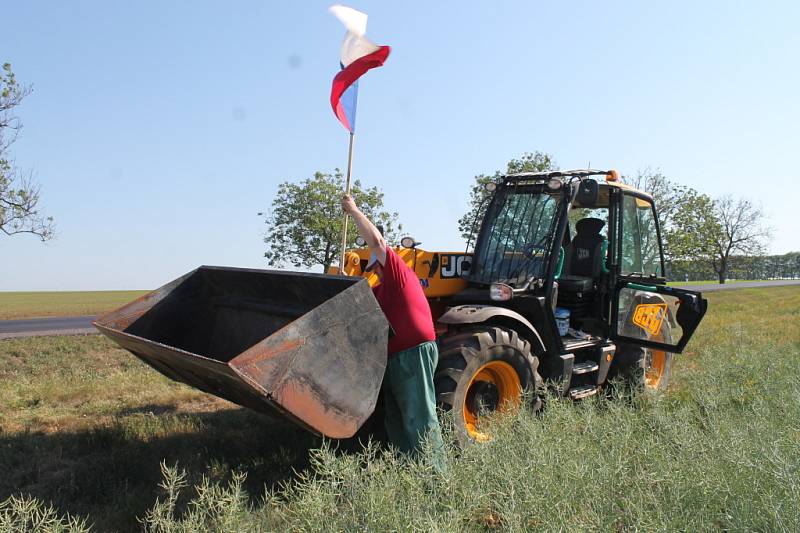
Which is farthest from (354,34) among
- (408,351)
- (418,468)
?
(418,468)

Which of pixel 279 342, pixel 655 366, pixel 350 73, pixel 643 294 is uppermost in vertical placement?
pixel 350 73

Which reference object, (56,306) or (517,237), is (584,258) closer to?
(517,237)

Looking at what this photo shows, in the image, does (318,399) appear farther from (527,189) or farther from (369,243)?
(527,189)

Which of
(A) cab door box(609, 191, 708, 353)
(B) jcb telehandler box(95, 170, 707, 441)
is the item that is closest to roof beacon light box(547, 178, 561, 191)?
(B) jcb telehandler box(95, 170, 707, 441)

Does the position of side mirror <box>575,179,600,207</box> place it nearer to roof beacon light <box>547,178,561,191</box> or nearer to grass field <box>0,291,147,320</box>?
roof beacon light <box>547,178,561,191</box>

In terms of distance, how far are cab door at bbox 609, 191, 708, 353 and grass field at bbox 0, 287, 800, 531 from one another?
639 mm

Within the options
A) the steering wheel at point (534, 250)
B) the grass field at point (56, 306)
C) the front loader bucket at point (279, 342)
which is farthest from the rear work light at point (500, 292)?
the grass field at point (56, 306)

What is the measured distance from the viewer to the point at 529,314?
562 cm

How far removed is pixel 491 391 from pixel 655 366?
3849 millimetres

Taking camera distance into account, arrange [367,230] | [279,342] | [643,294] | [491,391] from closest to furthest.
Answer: [279,342] < [367,230] < [491,391] < [643,294]

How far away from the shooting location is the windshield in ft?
19.4

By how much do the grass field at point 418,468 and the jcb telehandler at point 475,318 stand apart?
0.44 metres

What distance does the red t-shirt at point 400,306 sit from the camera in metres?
4.03

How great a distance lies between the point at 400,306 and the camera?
405cm
